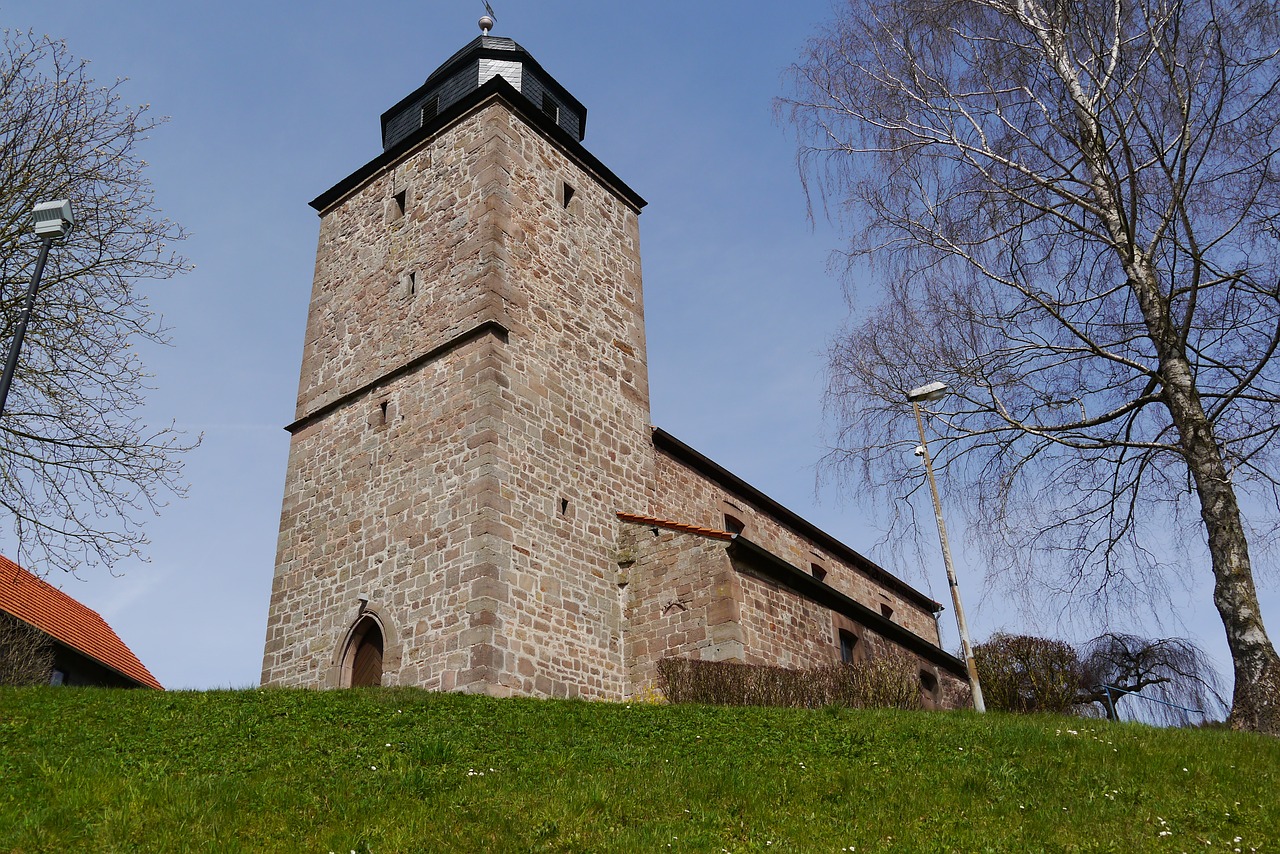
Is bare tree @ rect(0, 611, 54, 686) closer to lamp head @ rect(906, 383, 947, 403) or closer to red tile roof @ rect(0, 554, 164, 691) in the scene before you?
red tile roof @ rect(0, 554, 164, 691)

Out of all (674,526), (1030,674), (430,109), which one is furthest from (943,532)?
(430,109)

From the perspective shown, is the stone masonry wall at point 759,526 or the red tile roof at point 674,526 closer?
the red tile roof at point 674,526

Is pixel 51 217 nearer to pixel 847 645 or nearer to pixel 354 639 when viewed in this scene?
pixel 354 639

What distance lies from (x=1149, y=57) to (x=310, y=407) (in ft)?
45.8

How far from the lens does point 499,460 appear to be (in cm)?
1401

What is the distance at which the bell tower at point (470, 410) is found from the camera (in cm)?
1362

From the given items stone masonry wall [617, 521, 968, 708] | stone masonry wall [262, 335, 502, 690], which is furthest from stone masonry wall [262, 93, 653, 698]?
stone masonry wall [617, 521, 968, 708]

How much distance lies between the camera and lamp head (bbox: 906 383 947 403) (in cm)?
1184

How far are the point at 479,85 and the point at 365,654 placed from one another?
10855 millimetres

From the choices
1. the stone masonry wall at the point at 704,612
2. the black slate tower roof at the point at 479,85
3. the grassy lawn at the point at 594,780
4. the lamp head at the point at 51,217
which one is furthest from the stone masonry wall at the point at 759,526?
the lamp head at the point at 51,217

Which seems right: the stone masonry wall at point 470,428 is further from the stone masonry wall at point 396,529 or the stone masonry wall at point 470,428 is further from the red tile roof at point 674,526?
the red tile roof at point 674,526

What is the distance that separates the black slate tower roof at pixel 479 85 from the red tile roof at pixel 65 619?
44.1ft

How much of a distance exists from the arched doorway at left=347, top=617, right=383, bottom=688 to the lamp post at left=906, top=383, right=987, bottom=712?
315 inches

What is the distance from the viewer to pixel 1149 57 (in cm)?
1087
